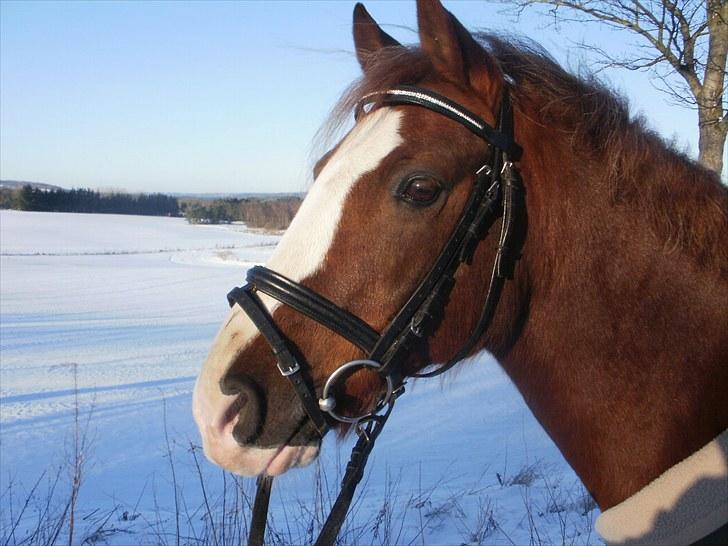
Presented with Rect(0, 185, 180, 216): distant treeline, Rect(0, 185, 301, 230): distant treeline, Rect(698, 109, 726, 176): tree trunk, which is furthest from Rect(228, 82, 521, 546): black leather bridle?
Rect(0, 185, 180, 216): distant treeline

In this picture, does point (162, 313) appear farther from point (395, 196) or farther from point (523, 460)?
point (395, 196)

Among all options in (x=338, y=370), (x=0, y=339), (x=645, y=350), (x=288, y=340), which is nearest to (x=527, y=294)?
(x=645, y=350)

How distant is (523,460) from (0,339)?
11618 mm

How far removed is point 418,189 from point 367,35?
2.94 ft

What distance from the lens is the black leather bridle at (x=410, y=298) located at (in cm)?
159

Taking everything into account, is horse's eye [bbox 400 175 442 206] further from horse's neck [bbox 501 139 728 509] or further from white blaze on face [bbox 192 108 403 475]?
horse's neck [bbox 501 139 728 509]

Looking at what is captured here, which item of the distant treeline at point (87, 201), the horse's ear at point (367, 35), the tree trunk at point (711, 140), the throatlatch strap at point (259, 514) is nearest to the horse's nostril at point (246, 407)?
the throatlatch strap at point (259, 514)

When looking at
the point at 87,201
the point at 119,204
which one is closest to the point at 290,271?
the point at 87,201

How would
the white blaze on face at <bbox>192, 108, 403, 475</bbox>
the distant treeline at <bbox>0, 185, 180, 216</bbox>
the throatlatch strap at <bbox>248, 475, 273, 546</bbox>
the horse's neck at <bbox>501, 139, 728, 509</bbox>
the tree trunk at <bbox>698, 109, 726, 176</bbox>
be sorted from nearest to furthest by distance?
the white blaze on face at <bbox>192, 108, 403, 475</bbox>
the horse's neck at <bbox>501, 139, 728, 509</bbox>
the throatlatch strap at <bbox>248, 475, 273, 546</bbox>
the tree trunk at <bbox>698, 109, 726, 176</bbox>
the distant treeline at <bbox>0, 185, 180, 216</bbox>

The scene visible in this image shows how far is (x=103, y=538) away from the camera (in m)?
4.03

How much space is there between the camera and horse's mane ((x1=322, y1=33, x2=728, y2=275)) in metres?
1.74

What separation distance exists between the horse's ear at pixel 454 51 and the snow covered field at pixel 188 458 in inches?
40.6

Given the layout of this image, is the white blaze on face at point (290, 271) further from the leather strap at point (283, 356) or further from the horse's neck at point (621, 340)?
the horse's neck at point (621, 340)

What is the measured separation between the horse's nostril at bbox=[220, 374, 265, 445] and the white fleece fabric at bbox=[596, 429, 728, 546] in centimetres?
106
